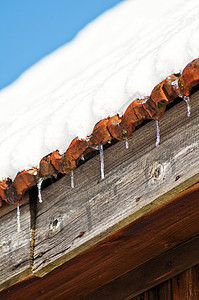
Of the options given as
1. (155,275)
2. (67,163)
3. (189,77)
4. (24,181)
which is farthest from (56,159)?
(155,275)

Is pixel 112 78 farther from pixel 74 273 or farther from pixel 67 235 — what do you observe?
pixel 74 273

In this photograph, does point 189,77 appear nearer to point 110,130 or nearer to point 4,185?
point 110,130

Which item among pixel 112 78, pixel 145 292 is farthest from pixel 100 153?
pixel 145 292

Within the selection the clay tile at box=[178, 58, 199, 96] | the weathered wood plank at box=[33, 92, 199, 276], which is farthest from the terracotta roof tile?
the weathered wood plank at box=[33, 92, 199, 276]

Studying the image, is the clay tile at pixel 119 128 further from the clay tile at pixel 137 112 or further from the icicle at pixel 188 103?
the icicle at pixel 188 103

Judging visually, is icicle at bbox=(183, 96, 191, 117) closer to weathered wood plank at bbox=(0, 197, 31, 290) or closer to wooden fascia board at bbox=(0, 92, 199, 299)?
wooden fascia board at bbox=(0, 92, 199, 299)
